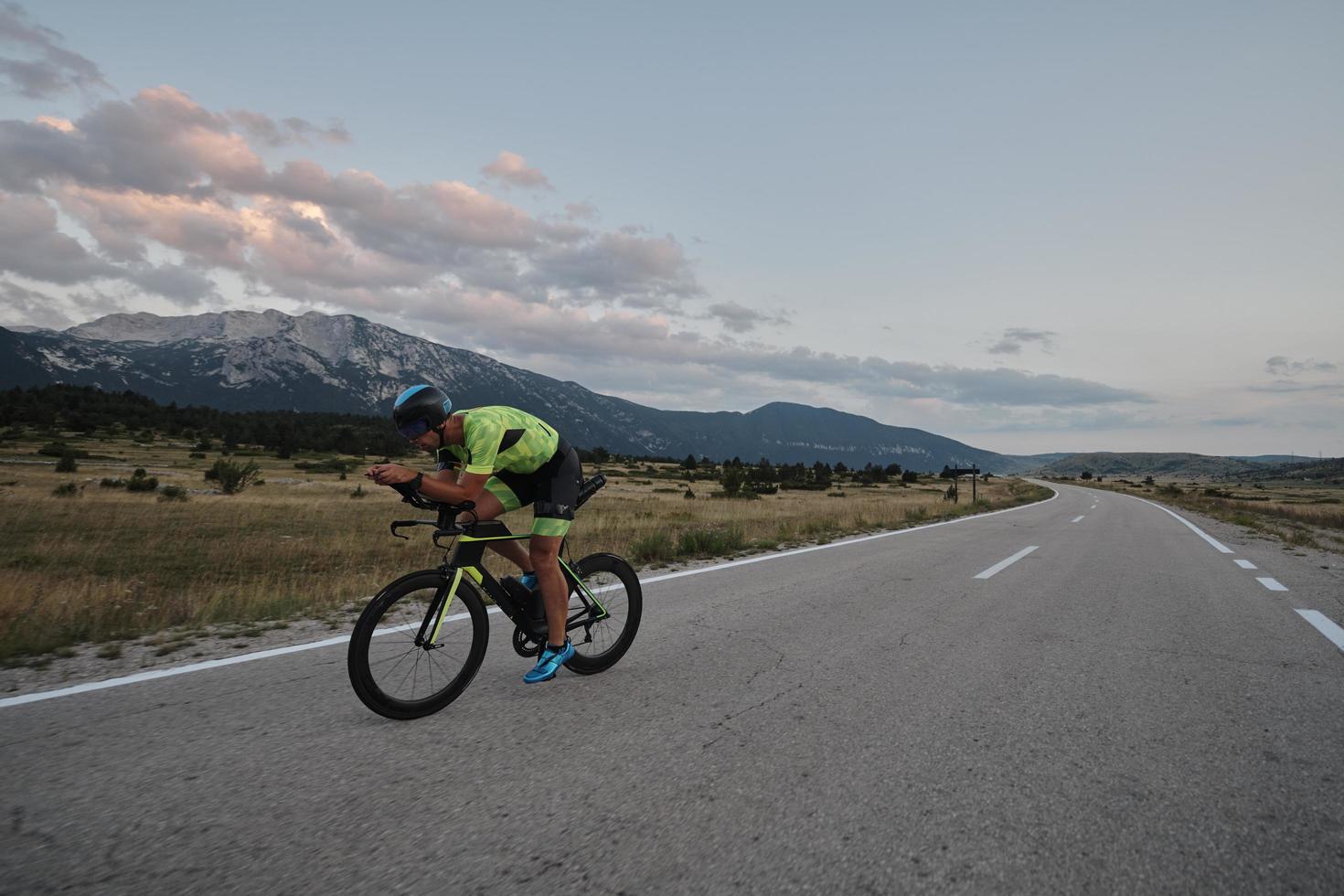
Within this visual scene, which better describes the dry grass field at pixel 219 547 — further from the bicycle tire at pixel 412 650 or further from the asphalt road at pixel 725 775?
the bicycle tire at pixel 412 650

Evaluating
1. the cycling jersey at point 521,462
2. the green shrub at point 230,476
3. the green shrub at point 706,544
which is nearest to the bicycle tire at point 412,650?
the cycling jersey at point 521,462

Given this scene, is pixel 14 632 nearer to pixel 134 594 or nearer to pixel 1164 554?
pixel 134 594

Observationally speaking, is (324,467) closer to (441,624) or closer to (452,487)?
(441,624)

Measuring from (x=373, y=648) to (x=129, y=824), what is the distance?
47.0 inches

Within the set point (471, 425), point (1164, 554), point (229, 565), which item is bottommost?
point (229, 565)

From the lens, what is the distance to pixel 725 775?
281cm

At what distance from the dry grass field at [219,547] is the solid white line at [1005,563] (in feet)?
12.4

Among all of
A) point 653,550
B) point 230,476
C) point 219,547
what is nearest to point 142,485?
point 230,476

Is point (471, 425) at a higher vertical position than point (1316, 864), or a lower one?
higher

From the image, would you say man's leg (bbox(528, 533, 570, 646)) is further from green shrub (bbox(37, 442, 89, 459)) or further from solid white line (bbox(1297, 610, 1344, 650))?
green shrub (bbox(37, 442, 89, 459))

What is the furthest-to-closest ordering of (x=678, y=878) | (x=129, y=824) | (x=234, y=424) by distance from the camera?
(x=234, y=424)
(x=129, y=824)
(x=678, y=878)

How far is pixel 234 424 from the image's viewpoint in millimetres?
96375

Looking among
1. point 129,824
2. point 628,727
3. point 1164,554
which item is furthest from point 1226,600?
point 129,824

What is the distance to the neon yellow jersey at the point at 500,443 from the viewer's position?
11.9 feet
